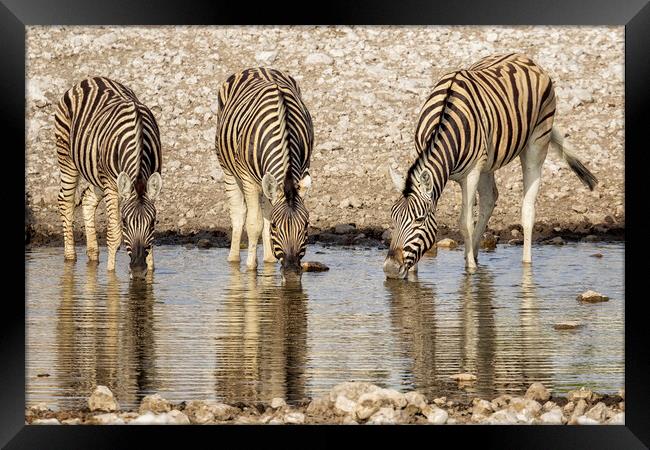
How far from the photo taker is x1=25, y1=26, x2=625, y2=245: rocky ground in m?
17.8

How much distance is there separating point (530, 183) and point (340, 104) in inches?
215

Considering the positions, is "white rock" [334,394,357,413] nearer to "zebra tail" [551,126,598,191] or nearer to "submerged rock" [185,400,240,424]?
"submerged rock" [185,400,240,424]

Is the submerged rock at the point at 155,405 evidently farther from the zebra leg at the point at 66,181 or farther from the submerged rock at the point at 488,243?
the submerged rock at the point at 488,243

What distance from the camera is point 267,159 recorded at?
45.8ft

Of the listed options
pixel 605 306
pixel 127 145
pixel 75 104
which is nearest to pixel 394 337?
pixel 605 306

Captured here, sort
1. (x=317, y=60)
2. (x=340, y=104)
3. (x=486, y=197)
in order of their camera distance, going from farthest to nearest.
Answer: (x=317, y=60) < (x=340, y=104) < (x=486, y=197)

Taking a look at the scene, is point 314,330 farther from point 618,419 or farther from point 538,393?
point 618,419

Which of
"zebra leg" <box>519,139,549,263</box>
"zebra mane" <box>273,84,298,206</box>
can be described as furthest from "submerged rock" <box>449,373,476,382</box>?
"zebra leg" <box>519,139,549,263</box>

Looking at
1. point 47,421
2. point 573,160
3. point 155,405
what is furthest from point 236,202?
point 47,421

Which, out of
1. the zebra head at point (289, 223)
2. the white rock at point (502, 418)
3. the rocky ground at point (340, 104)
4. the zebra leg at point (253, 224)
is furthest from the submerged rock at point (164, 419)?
the rocky ground at point (340, 104)

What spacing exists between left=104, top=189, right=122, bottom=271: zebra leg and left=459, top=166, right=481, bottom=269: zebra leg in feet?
11.1
